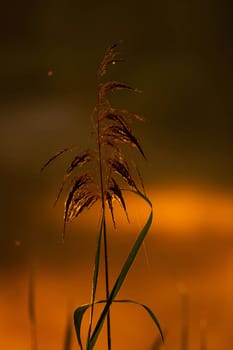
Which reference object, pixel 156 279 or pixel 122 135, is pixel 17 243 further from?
pixel 122 135

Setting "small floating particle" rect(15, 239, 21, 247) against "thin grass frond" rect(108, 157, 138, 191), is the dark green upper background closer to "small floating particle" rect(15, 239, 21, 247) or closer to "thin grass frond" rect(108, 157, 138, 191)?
"small floating particle" rect(15, 239, 21, 247)

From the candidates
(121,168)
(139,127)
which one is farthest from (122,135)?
(139,127)

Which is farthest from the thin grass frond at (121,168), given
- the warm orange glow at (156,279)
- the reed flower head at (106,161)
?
the warm orange glow at (156,279)

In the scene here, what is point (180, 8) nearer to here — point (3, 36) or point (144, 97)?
point (144, 97)

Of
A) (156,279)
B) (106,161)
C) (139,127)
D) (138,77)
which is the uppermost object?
(138,77)

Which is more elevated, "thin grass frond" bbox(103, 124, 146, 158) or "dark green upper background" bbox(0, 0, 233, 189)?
"dark green upper background" bbox(0, 0, 233, 189)

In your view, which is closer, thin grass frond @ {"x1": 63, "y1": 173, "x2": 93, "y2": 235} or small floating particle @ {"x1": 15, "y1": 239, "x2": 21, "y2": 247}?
thin grass frond @ {"x1": 63, "y1": 173, "x2": 93, "y2": 235}

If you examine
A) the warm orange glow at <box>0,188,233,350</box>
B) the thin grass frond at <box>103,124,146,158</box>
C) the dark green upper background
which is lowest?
the warm orange glow at <box>0,188,233,350</box>

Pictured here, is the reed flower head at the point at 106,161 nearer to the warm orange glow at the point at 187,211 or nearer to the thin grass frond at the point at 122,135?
the thin grass frond at the point at 122,135

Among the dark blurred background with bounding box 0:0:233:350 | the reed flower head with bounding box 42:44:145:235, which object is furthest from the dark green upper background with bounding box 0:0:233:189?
the reed flower head with bounding box 42:44:145:235
